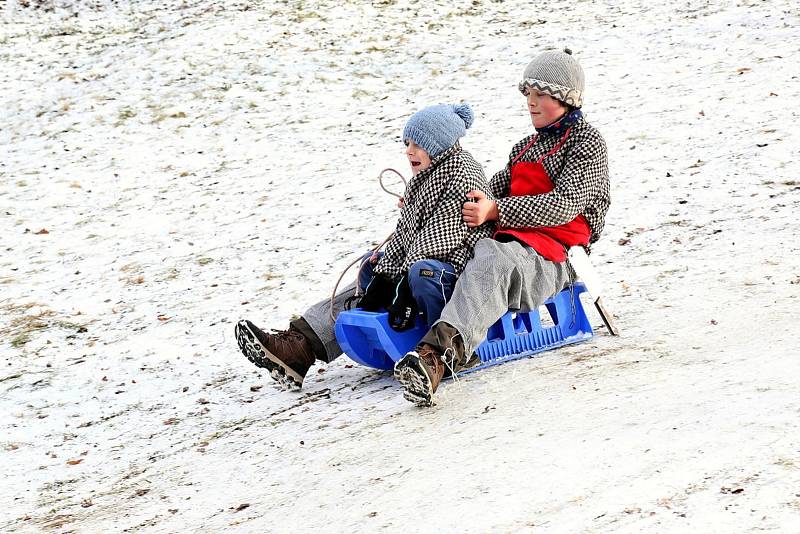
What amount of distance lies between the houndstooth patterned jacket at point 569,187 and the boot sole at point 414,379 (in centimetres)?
88

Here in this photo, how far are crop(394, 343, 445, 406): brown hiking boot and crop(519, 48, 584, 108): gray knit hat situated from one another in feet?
4.42

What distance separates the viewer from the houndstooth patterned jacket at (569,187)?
3863mm

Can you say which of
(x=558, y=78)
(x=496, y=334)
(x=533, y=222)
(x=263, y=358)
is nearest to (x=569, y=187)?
(x=533, y=222)

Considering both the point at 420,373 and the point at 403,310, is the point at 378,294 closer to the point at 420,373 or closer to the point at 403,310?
the point at 403,310

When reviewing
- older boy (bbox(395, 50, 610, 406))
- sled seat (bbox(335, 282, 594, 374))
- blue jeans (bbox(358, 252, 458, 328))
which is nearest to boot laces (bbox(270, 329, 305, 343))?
sled seat (bbox(335, 282, 594, 374))

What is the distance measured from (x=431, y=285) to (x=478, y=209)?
39 centimetres

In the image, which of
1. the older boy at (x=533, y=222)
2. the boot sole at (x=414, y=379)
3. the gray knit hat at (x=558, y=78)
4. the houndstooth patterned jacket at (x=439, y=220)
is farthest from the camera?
the gray knit hat at (x=558, y=78)

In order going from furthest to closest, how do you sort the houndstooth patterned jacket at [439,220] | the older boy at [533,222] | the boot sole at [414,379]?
the houndstooth patterned jacket at [439,220]
the older boy at [533,222]
the boot sole at [414,379]

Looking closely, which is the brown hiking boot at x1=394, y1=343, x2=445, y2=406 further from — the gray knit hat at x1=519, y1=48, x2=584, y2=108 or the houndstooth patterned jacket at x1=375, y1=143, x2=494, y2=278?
the gray knit hat at x1=519, y1=48, x2=584, y2=108

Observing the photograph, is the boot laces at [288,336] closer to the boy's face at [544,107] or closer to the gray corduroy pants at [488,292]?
the gray corduroy pants at [488,292]

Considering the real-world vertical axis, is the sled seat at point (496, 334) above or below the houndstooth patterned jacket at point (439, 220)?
below

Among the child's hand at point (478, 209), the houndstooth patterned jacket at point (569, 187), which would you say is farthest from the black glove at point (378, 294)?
the houndstooth patterned jacket at point (569, 187)

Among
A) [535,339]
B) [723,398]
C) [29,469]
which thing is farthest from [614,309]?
[29,469]

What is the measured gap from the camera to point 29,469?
3.67m
